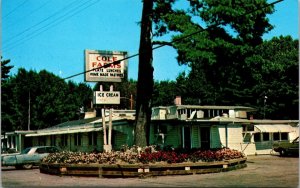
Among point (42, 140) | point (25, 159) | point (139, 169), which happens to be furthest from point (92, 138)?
point (139, 169)

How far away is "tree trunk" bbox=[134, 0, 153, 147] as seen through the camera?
24047 millimetres

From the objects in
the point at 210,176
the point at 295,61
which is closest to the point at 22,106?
the point at 295,61

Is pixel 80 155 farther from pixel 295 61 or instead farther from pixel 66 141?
pixel 295 61

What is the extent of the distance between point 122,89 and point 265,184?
245 ft

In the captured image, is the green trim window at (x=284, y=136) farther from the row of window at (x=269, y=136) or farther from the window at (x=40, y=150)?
the window at (x=40, y=150)

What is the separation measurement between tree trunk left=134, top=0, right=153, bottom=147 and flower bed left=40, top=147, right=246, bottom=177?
1.51 m

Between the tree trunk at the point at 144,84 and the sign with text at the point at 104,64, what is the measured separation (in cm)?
441

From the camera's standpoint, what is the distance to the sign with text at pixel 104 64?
2847 cm

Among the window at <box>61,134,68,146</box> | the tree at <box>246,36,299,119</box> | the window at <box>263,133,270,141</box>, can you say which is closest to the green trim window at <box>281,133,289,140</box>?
the window at <box>263,133,270,141</box>

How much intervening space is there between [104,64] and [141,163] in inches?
408

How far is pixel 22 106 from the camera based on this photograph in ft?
244

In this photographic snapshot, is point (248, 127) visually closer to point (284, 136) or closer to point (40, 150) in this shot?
point (284, 136)

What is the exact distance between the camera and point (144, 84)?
952 inches

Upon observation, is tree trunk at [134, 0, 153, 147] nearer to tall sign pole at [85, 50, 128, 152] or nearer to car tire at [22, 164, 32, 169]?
tall sign pole at [85, 50, 128, 152]
